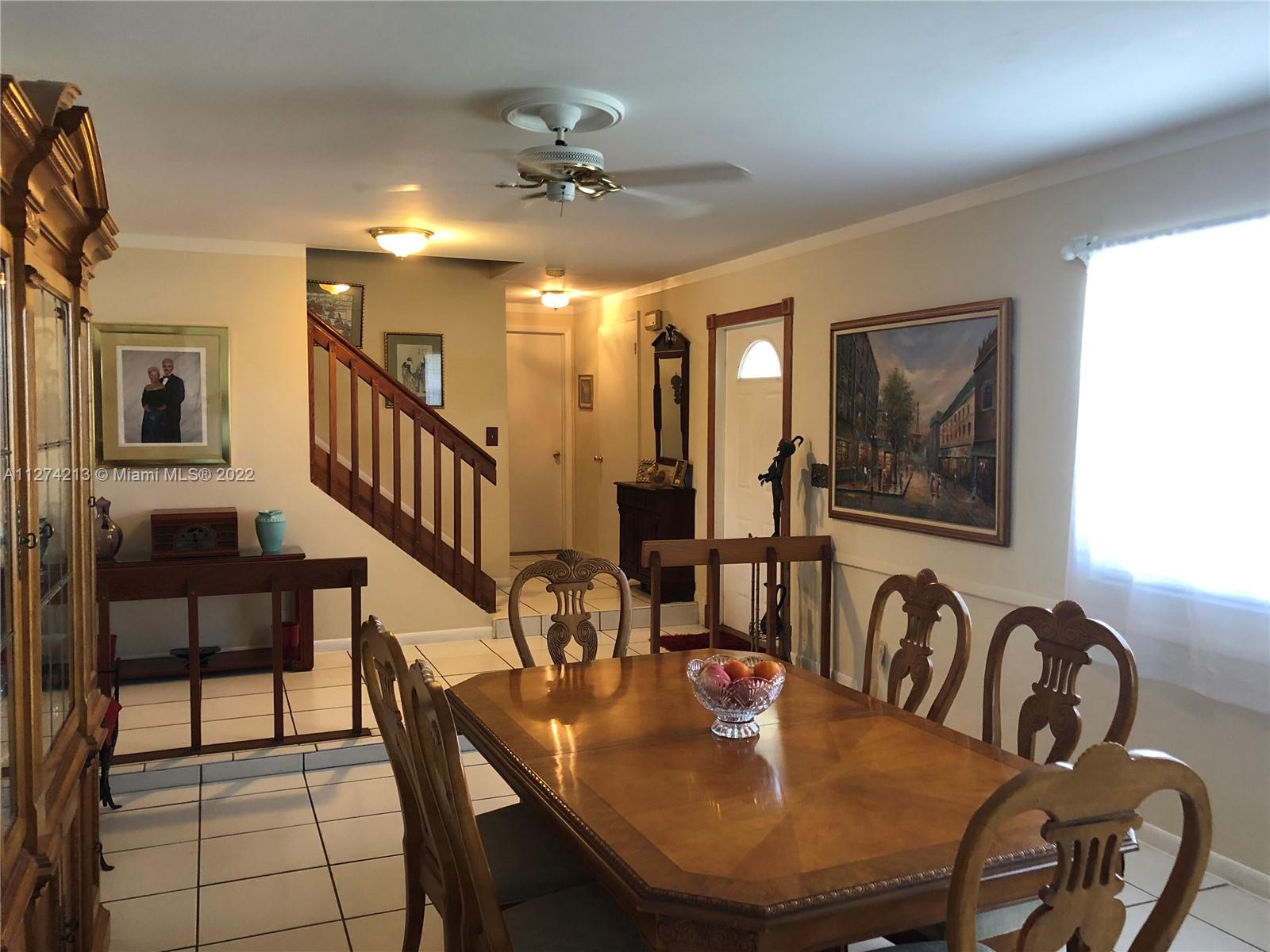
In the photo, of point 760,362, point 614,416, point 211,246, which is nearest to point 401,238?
point 211,246

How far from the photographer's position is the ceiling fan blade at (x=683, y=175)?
342 cm

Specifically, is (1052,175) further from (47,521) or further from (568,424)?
(568,424)

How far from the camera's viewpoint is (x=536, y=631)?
637 centimetres

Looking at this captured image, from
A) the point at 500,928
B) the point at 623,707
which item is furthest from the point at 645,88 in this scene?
the point at 500,928

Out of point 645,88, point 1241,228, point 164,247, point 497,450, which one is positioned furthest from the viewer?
point 497,450

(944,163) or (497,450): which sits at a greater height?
(944,163)

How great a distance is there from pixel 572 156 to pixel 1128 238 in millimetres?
1973

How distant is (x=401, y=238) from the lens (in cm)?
503

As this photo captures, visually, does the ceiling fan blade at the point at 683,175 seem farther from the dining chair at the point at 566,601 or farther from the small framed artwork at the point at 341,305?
the small framed artwork at the point at 341,305

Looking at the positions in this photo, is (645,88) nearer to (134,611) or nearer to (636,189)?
(636,189)

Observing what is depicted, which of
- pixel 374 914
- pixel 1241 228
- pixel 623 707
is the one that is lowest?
pixel 374 914

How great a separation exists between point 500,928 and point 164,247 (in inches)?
189

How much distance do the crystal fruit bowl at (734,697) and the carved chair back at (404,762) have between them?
28.2 inches

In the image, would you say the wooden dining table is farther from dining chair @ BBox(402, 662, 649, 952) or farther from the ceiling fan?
the ceiling fan
